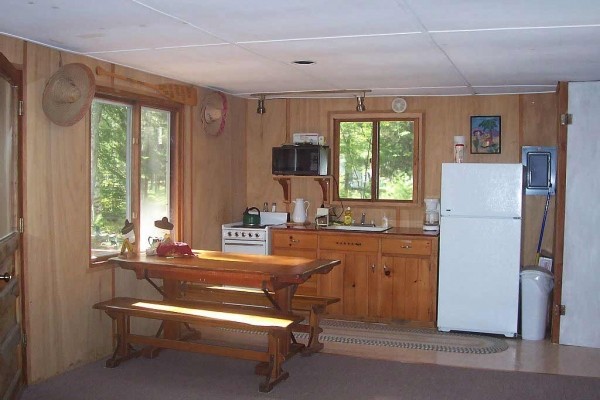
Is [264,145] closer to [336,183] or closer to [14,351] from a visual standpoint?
[336,183]

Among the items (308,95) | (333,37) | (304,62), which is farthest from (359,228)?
(333,37)

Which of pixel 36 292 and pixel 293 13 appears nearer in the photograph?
pixel 293 13

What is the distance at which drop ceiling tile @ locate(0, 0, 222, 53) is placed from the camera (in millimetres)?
3342

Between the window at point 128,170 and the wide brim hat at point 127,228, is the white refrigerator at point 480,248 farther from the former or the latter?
the wide brim hat at point 127,228

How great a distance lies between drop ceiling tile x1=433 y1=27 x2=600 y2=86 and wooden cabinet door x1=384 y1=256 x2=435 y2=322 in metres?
1.74

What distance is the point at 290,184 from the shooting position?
7129 mm

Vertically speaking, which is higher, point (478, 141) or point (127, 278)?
point (478, 141)

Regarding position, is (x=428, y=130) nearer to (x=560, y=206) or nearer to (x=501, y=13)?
(x=560, y=206)

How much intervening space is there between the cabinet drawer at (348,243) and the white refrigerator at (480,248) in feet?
2.13

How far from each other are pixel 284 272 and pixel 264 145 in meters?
2.93

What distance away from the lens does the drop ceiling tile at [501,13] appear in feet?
10.3

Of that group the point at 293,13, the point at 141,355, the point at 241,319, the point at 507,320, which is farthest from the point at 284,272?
the point at 507,320

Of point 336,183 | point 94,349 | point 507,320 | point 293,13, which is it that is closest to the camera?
point 293,13

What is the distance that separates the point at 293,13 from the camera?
3.38m
